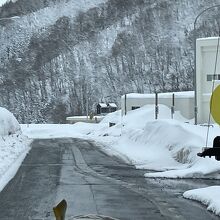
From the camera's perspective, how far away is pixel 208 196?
10.5 m

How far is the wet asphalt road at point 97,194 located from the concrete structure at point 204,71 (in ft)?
98.8

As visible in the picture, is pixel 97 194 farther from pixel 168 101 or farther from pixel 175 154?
pixel 168 101

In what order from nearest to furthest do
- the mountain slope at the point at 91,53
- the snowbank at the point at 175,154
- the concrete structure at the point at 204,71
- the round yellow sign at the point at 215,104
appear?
the round yellow sign at the point at 215,104
the snowbank at the point at 175,154
the concrete structure at the point at 204,71
the mountain slope at the point at 91,53

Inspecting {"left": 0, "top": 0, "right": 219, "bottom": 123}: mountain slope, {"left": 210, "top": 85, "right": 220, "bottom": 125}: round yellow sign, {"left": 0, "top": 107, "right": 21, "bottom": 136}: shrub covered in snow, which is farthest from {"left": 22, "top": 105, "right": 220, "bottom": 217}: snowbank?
{"left": 0, "top": 0, "right": 219, "bottom": 123}: mountain slope

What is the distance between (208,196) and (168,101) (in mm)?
45731

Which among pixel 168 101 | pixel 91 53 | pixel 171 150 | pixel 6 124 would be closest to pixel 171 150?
pixel 171 150

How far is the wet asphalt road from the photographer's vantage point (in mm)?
9242

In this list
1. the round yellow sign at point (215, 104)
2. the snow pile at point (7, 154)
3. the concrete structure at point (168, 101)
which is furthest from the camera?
the concrete structure at point (168, 101)

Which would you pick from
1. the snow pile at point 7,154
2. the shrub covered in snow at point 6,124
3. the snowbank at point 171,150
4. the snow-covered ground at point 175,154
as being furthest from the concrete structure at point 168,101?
the snowbank at point 171,150

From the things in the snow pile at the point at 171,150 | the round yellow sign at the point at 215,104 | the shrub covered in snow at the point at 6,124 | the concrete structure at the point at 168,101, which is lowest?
the concrete structure at the point at 168,101

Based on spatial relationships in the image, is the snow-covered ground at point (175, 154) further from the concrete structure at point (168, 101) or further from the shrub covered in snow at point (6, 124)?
the concrete structure at point (168, 101)

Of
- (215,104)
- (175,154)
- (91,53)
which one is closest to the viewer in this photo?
(215,104)

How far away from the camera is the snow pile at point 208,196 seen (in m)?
9.48

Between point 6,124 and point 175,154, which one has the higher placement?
point 175,154
